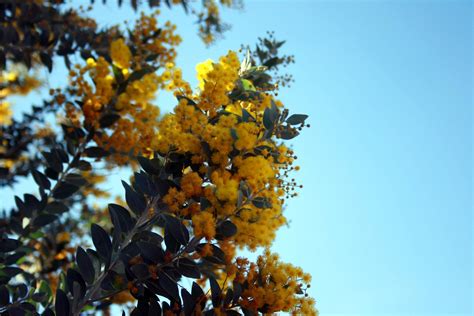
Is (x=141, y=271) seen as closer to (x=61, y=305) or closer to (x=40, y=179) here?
(x=61, y=305)

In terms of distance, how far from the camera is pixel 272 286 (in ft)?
7.93

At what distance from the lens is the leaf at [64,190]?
4066 millimetres

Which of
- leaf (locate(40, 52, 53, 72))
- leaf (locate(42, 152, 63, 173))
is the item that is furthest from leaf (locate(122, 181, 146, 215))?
leaf (locate(40, 52, 53, 72))

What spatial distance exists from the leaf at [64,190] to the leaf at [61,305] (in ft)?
5.59

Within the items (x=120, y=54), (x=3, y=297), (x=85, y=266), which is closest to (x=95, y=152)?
(x=120, y=54)

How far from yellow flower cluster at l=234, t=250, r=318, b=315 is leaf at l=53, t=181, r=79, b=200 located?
2157 millimetres

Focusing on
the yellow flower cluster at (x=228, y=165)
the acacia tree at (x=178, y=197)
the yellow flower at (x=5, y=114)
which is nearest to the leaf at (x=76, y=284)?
the acacia tree at (x=178, y=197)

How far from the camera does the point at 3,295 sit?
3.05m

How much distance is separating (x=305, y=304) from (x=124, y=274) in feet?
3.31

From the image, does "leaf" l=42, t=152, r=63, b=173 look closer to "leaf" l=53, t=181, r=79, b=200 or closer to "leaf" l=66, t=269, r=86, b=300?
A: "leaf" l=53, t=181, r=79, b=200

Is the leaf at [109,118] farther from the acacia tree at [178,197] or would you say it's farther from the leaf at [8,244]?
the leaf at [8,244]

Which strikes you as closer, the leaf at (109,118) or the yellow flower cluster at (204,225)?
the yellow flower cluster at (204,225)

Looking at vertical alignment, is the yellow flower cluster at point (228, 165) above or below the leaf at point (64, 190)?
below

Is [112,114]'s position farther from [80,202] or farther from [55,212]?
[80,202]
